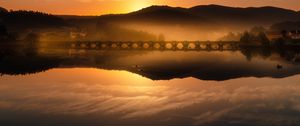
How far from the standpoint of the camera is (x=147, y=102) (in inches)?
1505

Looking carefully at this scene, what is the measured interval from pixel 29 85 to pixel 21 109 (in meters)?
18.5

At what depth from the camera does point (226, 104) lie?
3709 centimetres

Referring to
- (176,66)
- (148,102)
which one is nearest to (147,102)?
(148,102)

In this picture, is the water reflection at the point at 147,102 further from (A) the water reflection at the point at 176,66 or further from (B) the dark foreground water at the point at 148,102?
(A) the water reflection at the point at 176,66

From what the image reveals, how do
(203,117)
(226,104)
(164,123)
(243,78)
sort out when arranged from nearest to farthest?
(164,123), (203,117), (226,104), (243,78)

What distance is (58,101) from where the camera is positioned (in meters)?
38.3

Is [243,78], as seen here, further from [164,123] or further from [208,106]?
[164,123]

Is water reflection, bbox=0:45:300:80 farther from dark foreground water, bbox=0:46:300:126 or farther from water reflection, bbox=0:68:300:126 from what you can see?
water reflection, bbox=0:68:300:126

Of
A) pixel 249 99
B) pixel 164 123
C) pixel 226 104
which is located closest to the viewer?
pixel 164 123

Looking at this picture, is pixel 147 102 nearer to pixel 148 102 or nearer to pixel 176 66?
pixel 148 102

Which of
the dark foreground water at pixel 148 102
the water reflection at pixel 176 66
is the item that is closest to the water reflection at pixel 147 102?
the dark foreground water at pixel 148 102

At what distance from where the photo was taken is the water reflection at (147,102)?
98.8ft

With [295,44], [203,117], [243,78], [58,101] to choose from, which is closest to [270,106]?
[203,117]

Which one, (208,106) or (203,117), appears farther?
(208,106)
